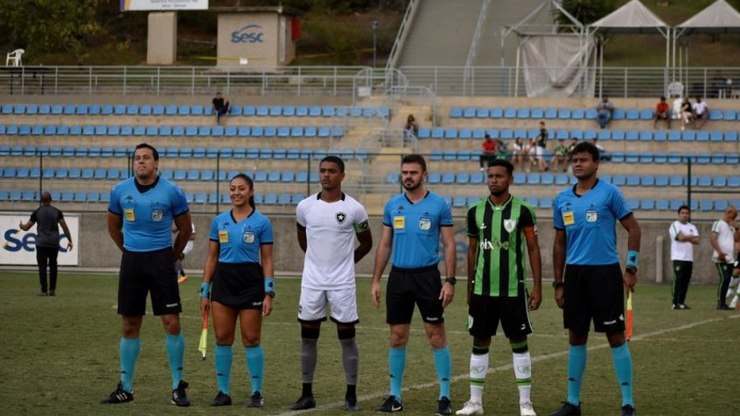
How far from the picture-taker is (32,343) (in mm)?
16000

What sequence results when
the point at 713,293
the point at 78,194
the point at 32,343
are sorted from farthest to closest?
the point at 78,194 → the point at 713,293 → the point at 32,343

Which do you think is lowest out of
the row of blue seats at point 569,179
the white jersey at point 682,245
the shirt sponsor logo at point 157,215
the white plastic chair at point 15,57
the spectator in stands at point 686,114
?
the white jersey at point 682,245

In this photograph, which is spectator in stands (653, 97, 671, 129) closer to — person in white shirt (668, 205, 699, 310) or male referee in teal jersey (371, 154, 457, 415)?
person in white shirt (668, 205, 699, 310)

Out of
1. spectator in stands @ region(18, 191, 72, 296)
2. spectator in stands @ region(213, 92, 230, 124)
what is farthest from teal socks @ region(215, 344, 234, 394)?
spectator in stands @ region(213, 92, 230, 124)

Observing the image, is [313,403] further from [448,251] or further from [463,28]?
[463,28]

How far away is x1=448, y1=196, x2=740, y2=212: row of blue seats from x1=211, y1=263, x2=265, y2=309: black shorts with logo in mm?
20653

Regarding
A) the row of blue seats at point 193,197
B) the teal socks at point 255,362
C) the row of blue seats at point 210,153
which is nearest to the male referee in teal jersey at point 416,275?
the teal socks at point 255,362

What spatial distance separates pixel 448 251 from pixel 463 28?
42.5 m

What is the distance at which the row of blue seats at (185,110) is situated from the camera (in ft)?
130

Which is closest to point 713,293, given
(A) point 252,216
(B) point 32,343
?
Answer: (B) point 32,343

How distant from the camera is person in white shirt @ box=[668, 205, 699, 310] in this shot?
75.5 feet

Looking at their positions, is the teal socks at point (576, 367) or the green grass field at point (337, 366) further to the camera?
the green grass field at point (337, 366)

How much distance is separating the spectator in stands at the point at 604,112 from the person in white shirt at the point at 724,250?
14.8 meters

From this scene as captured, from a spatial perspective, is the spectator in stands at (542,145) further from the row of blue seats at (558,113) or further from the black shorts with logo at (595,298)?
the black shorts with logo at (595,298)
